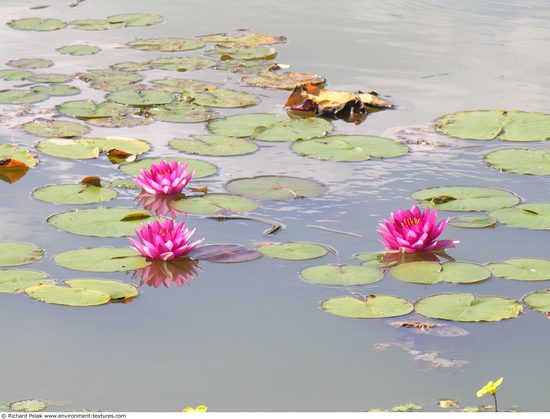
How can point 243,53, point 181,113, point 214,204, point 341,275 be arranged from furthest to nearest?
point 243,53 < point 181,113 < point 214,204 < point 341,275

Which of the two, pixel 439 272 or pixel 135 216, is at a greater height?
pixel 135 216

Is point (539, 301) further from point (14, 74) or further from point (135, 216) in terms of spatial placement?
point (14, 74)

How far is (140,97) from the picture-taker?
6480 mm

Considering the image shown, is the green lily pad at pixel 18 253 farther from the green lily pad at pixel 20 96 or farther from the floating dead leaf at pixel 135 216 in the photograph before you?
the green lily pad at pixel 20 96

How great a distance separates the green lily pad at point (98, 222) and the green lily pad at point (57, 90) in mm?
1948

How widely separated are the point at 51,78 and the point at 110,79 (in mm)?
379

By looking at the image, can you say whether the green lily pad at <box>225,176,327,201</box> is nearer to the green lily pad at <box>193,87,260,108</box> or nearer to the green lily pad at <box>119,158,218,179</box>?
the green lily pad at <box>119,158,218,179</box>

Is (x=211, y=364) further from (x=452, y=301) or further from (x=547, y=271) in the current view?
(x=547, y=271)

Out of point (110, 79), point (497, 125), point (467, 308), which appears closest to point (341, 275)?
point (467, 308)

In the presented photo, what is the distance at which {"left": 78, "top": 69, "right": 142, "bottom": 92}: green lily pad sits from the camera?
6.71 m

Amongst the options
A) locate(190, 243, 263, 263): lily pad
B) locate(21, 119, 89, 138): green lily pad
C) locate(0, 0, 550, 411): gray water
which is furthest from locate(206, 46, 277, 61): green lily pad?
locate(190, 243, 263, 263): lily pad

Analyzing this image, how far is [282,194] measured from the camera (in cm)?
508

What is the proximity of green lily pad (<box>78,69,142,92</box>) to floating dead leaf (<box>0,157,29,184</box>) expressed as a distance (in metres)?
1.35

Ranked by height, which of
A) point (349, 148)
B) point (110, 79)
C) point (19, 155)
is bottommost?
point (19, 155)
